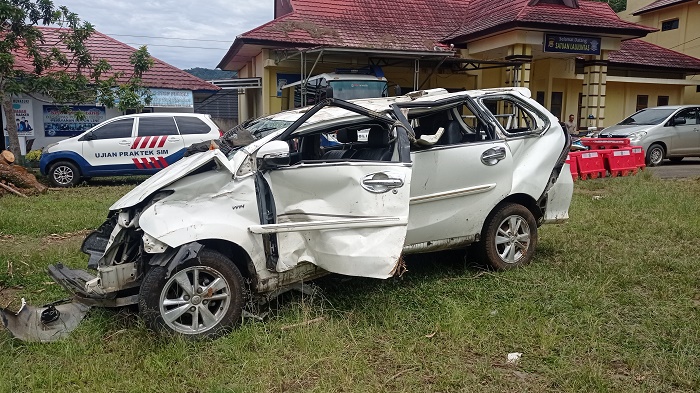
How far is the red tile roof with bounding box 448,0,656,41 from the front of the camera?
17500mm

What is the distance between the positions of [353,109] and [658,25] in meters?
30.7

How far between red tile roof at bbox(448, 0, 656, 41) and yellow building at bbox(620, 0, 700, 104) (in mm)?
8047

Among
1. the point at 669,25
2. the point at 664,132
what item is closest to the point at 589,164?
the point at 664,132

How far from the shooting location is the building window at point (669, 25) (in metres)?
28.0

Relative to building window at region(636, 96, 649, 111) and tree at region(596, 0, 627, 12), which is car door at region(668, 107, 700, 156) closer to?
building window at region(636, 96, 649, 111)

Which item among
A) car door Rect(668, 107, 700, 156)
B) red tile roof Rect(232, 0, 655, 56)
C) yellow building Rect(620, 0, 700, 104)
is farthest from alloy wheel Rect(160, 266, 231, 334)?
yellow building Rect(620, 0, 700, 104)

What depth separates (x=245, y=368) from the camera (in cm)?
342

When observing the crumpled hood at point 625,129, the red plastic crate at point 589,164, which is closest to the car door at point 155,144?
the red plastic crate at point 589,164

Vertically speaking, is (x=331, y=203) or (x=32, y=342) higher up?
(x=331, y=203)

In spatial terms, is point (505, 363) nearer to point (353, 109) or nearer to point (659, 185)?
point (353, 109)

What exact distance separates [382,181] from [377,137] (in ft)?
3.62

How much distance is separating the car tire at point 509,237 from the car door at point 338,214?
149 cm

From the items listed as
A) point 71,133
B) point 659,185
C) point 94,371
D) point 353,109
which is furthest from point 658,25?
point 94,371

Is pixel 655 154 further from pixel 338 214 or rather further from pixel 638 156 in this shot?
pixel 338 214
